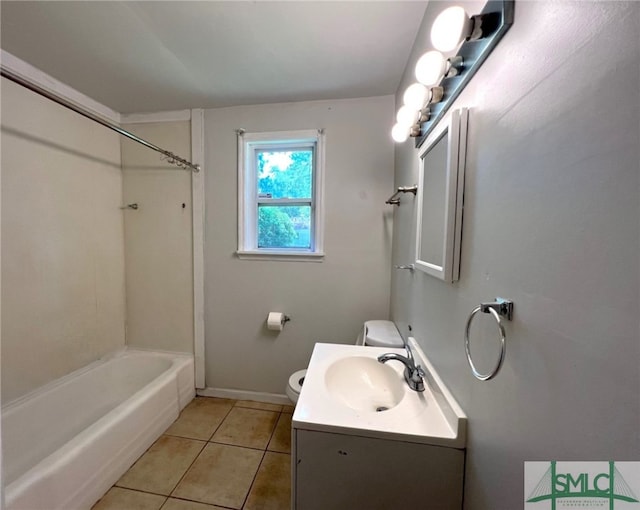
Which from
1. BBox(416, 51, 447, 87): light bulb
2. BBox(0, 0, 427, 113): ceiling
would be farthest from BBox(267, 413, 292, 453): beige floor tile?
BBox(0, 0, 427, 113): ceiling

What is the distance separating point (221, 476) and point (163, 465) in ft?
1.23

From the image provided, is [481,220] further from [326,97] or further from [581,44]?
[326,97]

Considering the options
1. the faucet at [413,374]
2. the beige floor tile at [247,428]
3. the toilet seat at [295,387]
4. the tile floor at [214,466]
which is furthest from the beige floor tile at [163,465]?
the faucet at [413,374]

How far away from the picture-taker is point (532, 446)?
0.48 meters

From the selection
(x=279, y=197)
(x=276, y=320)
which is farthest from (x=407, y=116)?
(x=276, y=320)

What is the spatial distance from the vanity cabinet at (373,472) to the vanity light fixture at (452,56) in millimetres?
1086

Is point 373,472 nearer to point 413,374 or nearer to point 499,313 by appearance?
point 413,374

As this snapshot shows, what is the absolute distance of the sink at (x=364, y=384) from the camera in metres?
1.06

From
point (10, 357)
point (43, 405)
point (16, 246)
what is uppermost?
point (16, 246)

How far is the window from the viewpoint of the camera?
195 centimetres

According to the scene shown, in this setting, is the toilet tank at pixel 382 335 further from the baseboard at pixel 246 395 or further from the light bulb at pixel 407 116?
the light bulb at pixel 407 116

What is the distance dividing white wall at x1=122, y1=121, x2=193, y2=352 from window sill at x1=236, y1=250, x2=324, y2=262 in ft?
1.61

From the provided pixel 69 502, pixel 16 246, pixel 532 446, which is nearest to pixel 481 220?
pixel 532 446

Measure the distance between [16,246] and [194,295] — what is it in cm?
103
